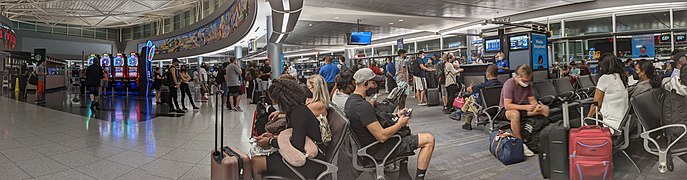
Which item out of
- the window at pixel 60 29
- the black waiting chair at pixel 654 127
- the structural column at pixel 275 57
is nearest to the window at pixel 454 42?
the structural column at pixel 275 57

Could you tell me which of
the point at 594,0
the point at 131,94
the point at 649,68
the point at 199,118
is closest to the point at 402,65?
the point at 199,118

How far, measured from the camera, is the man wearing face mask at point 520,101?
4.10 meters

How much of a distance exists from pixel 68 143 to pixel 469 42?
15690 millimetres

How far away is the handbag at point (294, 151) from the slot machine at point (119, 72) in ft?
55.1

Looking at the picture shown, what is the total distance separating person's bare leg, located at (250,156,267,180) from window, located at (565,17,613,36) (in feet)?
48.8

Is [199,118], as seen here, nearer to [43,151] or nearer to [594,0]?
[43,151]

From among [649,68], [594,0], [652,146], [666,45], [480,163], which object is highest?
[594,0]

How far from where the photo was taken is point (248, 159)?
2.24m

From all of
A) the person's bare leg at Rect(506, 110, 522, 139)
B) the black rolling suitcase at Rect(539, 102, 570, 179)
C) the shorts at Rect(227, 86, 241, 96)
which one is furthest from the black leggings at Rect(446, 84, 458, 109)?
the shorts at Rect(227, 86, 241, 96)

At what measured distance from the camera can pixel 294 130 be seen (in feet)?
7.31

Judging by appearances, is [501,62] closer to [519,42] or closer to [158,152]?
[519,42]

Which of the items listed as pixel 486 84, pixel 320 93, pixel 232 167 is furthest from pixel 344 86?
pixel 486 84

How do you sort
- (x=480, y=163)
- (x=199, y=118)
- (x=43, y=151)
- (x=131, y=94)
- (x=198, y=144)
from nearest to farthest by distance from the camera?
1. (x=480, y=163)
2. (x=43, y=151)
3. (x=198, y=144)
4. (x=199, y=118)
5. (x=131, y=94)

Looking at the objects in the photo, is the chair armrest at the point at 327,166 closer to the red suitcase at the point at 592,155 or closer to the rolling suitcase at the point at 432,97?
the red suitcase at the point at 592,155
